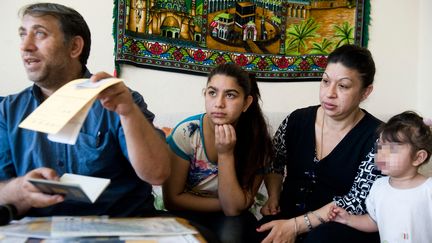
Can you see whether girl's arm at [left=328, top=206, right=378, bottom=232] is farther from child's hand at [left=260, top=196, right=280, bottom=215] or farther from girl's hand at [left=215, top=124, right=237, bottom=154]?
girl's hand at [left=215, top=124, right=237, bottom=154]

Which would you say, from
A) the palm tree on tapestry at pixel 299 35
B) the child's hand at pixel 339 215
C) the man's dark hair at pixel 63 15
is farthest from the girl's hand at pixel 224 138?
the palm tree on tapestry at pixel 299 35

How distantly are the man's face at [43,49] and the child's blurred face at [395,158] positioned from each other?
97cm

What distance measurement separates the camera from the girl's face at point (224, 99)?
1.40m

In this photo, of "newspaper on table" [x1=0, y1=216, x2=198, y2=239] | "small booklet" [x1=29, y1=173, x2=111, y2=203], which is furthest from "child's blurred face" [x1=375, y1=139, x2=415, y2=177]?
"small booklet" [x1=29, y1=173, x2=111, y2=203]

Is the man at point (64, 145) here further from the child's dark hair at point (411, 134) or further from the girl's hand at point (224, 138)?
the child's dark hair at point (411, 134)

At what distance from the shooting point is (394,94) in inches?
99.5

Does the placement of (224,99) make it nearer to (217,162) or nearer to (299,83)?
(217,162)

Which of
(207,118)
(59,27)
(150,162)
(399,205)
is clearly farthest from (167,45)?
(399,205)

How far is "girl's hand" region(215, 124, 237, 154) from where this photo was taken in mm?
1344

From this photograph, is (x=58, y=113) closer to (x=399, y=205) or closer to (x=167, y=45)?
(x=399, y=205)

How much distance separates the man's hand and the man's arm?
19cm

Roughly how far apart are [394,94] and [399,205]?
1494 mm

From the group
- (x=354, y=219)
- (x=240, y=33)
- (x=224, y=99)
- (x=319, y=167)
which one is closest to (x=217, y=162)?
(x=224, y=99)

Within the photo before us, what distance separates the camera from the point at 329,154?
55.4 inches
